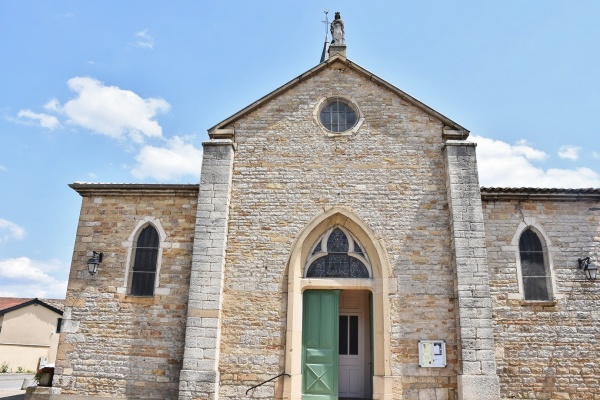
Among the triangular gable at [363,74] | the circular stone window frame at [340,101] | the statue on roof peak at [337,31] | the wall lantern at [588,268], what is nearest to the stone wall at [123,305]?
the triangular gable at [363,74]

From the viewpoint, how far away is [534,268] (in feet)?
32.2

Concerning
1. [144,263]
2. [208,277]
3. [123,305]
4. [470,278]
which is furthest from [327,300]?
[123,305]

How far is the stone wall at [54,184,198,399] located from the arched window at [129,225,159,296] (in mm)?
204

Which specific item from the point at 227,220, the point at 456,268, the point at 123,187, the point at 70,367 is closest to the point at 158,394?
the point at 70,367

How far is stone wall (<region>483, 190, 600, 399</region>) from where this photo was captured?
9.09 metres

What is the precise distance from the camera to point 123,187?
34.5ft

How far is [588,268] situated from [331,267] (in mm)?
5408

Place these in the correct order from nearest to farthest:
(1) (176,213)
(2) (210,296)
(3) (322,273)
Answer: (2) (210,296), (3) (322,273), (1) (176,213)

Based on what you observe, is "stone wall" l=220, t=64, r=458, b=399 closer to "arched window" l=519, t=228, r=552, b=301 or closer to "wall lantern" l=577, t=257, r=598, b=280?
"arched window" l=519, t=228, r=552, b=301

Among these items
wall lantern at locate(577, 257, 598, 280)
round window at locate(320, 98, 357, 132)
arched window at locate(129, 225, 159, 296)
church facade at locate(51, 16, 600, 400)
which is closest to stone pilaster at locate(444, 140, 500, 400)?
church facade at locate(51, 16, 600, 400)

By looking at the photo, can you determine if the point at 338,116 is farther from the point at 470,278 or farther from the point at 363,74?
the point at 470,278

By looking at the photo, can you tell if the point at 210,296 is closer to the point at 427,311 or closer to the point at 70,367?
the point at 70,367

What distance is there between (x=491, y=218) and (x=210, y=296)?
6296 mm

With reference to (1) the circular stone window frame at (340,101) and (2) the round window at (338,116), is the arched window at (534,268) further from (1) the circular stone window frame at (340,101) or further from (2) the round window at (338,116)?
(2) the round window at (338,116)
